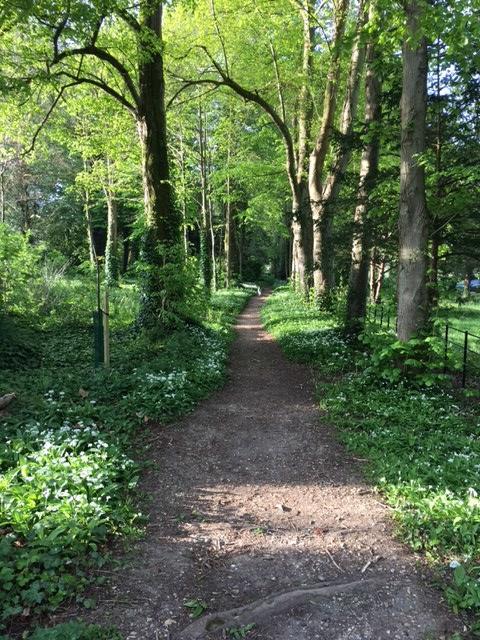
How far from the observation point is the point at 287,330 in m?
13.6

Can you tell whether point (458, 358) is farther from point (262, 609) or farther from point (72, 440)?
point (72, 440)

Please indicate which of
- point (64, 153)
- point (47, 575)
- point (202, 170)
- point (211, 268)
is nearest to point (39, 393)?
point (47, 575)

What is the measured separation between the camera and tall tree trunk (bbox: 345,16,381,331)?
977cm

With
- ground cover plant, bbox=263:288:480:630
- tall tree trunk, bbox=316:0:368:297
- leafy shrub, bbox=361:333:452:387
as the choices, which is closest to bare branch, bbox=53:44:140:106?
tall tree trunk, bbox=316:0:368:297

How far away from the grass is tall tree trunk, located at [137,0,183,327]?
35.9 inches

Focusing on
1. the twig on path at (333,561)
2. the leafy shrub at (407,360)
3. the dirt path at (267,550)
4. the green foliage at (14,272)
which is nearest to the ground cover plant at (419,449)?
the leafy shrub at (407,360)

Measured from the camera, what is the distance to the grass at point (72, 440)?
3299mm

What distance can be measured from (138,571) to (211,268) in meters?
22.9

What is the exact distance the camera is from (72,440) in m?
5.11

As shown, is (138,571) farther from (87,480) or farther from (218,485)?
(218,485)

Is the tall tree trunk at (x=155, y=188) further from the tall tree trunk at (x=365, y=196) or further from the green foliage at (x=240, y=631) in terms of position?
the green foliage at (x=240, y=631)

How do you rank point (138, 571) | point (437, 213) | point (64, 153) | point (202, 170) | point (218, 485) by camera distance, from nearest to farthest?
point (138, 571) < point (218, 485) < point (437, 213) < point (202, 170) < point (64, 153)

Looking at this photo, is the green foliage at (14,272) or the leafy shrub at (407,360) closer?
the leafy shrub at (407,360)

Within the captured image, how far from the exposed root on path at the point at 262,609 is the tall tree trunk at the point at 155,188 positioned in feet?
26.4
